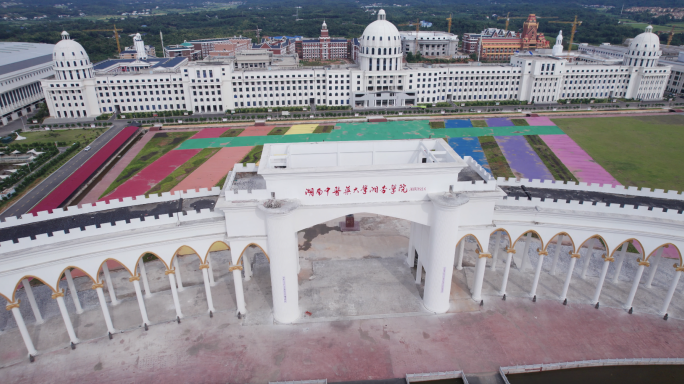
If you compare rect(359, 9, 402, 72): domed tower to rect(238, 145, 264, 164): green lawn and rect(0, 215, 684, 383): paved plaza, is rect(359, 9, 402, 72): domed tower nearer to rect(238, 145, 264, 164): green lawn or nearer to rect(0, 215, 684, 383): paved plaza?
rect(238, 145, 264, 164): green lawn

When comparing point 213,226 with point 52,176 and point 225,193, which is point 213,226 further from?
point 52,176

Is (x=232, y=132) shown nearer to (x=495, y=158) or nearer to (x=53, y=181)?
(x=53, y=181)

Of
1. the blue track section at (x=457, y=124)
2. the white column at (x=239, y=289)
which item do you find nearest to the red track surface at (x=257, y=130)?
Answer: the blue track section at (x=457, y=124)

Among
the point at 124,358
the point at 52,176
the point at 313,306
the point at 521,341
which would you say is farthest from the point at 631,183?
the point at 52,176

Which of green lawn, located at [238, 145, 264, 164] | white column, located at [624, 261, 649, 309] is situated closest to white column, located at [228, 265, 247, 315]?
white column, located at [624, 261, 649, 309]

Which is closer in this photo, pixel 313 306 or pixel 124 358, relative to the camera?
pixel 124 358

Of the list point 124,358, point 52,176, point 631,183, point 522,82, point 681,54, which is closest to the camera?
point 124,358
